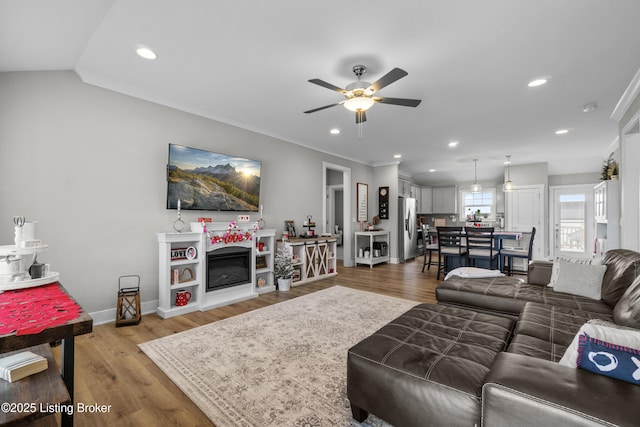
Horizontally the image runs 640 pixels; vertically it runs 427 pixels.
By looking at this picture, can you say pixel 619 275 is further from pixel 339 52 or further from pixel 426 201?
pixel 426 201

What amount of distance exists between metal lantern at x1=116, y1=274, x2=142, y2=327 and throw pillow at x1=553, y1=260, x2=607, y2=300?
14.1 ft

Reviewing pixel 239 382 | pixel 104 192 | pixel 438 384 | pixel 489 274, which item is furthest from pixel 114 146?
pixel 489 274

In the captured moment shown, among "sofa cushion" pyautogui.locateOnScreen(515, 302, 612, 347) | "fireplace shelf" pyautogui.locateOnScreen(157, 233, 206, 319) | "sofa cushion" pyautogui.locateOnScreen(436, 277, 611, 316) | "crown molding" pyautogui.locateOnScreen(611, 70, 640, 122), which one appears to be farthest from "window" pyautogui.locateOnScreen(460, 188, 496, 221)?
"fireplace shelf" pyautogui.locateOnScreen(157, 233, 206, 319)

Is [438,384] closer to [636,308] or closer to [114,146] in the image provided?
[636,308]

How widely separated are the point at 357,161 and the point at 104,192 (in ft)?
17.4

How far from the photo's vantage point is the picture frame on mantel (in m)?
7.12

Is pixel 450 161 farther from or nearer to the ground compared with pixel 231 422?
farther from the ground

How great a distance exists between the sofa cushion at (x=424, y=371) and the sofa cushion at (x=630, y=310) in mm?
612

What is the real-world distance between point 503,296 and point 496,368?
1.73 m

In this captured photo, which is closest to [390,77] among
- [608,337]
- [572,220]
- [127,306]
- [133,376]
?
[608,337]

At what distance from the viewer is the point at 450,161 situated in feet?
23.6

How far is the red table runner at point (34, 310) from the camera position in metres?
1.13

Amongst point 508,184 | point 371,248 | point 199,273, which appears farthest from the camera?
point 508,184

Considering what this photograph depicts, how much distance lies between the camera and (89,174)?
301cm
